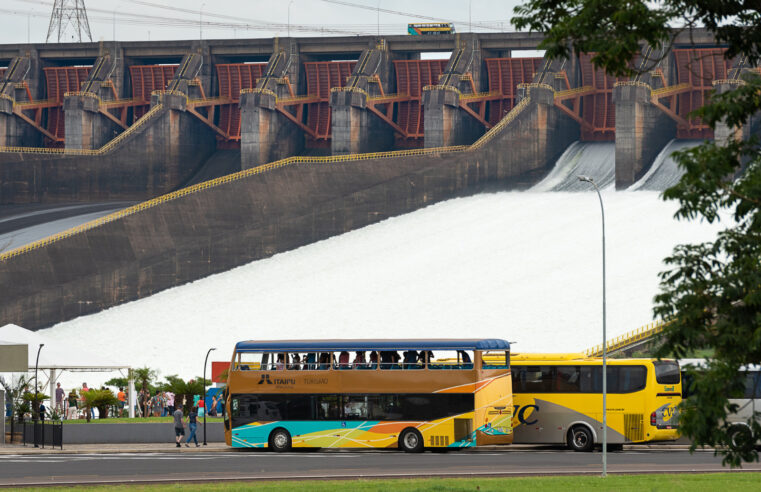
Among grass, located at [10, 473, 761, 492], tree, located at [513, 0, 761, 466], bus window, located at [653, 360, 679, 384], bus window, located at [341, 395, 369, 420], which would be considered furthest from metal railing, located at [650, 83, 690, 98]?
tree, located at [513, 0, 761, 466]

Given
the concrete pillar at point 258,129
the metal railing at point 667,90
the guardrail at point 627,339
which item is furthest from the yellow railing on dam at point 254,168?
the guardrail at point 627,339

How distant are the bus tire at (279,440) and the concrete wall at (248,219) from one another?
1075 inches

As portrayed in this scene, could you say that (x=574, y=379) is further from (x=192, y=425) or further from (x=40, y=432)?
Result: (x=40, y=432)

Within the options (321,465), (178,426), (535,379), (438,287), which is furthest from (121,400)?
(321,465)

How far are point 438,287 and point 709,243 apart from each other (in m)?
43.7

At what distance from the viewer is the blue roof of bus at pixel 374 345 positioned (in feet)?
106

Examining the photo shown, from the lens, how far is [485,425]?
Result: 108 ft

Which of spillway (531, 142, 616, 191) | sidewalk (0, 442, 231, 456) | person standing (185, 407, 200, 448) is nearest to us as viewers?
sidewalk (0, 442, 231, 456)

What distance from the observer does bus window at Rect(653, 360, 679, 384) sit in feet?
110

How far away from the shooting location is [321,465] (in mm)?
28312

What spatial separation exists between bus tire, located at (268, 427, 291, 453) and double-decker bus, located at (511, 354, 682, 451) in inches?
246

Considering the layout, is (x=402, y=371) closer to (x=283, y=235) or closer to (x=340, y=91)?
(x=283, y=235)

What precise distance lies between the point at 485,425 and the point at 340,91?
42406mm

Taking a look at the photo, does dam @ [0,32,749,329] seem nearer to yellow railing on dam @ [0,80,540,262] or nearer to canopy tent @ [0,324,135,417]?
yellow railing on dam @ [0,80,540,262]
